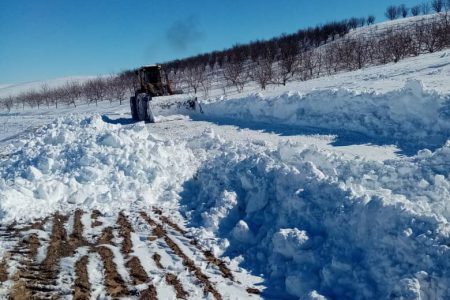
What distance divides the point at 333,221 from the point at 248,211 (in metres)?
1.81

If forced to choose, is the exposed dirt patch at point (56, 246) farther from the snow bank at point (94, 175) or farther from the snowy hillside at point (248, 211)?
the snow bank at point (94, 175)

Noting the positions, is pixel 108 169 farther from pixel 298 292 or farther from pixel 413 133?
pixel 413 133

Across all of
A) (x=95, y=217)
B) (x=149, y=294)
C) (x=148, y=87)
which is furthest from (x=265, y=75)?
(x=149, y=294)

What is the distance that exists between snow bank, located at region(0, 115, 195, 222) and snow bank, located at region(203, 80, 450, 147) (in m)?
4.02

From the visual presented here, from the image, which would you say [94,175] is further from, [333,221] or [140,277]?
[333,221]

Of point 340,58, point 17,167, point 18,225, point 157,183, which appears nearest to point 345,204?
point 157,183

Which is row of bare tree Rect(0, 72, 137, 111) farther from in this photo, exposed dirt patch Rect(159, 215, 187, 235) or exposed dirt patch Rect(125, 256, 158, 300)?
exposed dirt patch Rect(125, 256, 158, 300)

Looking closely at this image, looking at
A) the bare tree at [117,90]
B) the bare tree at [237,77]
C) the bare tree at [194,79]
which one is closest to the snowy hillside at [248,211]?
the bare tree at [237,77]

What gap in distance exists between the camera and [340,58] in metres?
40.8

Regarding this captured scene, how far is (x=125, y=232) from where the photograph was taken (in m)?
7.30

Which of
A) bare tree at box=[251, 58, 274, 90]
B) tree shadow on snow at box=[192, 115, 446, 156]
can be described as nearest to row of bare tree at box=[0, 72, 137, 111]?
bare tree at box=[251, 58, 274, 90]

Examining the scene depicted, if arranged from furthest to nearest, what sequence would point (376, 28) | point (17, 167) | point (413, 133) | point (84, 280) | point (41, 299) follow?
1. point (376, 28)
2. point (17, 167)
3. point (413, 133)
4. point (84, 280)
5. point (41, 299)

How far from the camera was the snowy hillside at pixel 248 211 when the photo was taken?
5117mm

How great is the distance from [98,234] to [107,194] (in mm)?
1704
